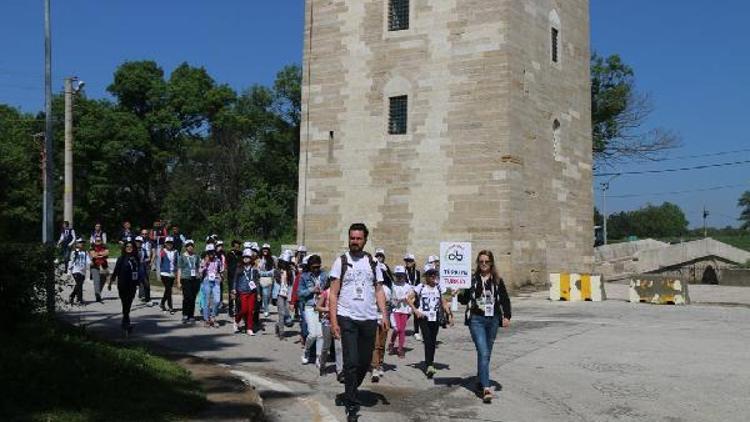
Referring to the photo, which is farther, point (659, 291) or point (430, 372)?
point (659, 291)

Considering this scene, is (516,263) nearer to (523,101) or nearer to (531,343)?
(523,101)

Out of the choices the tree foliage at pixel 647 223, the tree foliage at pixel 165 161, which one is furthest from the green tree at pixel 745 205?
the tree foliage at pixel 165 161

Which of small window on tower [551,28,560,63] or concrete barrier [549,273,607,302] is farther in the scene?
small window on tower [551,28,560,63]

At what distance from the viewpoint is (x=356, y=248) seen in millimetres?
8281

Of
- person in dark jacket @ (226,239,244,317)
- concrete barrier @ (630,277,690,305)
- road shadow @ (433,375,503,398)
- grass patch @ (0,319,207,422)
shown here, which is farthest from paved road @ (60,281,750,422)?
concrete barrier @ (630,277,690,305)

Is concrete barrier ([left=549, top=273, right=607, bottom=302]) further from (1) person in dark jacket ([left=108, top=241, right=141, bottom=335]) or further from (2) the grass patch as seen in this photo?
(2) the grass patch

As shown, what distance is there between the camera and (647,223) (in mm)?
139250

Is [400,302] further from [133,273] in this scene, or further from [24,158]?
[24,158]

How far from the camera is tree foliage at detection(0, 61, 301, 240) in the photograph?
51.9m

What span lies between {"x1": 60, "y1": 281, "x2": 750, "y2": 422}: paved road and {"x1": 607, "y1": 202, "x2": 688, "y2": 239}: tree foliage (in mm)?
122497

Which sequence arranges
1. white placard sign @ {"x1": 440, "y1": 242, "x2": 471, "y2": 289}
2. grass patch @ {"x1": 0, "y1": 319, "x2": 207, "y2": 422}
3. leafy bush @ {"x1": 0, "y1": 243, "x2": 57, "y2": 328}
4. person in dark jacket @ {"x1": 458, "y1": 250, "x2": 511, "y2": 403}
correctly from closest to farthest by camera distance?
grass patch @ {"x1": 0, "y1": 319, "x2": 207, "y2": 422}
person in dark jacket @ {"x1": 458, "y1": 250, "x2": 511, "y2": 403}
leafy bush @ {"x1": 0, "y1": 243, "x2": 57, "y2": 328}
white placard sign @ {"x1": 440, "y1": 242, "x2": 471, "y2": 289}

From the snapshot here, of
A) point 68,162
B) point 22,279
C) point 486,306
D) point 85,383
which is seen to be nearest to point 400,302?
point 486,306

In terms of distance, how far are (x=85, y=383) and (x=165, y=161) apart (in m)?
49.1

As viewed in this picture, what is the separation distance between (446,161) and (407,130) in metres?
1.84
